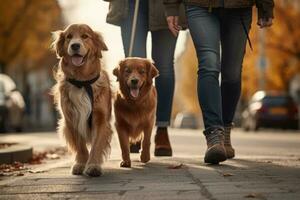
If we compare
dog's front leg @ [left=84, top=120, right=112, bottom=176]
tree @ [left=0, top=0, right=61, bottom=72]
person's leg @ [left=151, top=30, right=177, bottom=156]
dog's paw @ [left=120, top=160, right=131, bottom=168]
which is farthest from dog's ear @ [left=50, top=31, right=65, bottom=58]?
tree @ [left=0, top=0, right=61, bottom=72]

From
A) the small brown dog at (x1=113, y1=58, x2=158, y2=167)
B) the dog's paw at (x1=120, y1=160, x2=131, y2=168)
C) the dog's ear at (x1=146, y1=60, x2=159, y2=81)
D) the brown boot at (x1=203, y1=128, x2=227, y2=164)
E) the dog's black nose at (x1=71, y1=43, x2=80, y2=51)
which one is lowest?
the dog's paw at (x1=120, y1=160, x2=131, y2=168)

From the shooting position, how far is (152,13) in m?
7.64

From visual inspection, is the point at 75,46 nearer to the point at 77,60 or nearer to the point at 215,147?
the point at 77,60

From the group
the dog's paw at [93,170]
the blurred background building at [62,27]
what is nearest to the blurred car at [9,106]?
the blurred background building at [62,27]

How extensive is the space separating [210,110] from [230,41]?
0.77 metres

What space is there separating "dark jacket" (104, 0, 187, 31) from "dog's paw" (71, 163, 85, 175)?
2047 mm

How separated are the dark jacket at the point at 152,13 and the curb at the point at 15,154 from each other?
2081 millimetres

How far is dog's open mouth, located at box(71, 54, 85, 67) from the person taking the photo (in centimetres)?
626

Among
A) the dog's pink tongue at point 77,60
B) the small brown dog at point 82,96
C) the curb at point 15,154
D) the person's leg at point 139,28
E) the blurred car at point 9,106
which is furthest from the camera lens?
the blurred car at point 9,106

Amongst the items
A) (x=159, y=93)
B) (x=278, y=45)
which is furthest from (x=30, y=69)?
(x=159, y=93)

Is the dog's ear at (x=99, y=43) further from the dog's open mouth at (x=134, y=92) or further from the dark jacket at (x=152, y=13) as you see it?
the dark jacket at (x=152, y=13)

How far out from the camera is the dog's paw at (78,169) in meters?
6.02

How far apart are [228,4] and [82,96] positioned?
1477 mm

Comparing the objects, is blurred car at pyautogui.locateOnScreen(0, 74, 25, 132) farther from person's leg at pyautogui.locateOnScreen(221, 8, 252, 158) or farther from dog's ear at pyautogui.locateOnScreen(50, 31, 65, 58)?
dog's ear at pyautogui.locateOnScreen(50, 31, 65, 58)
